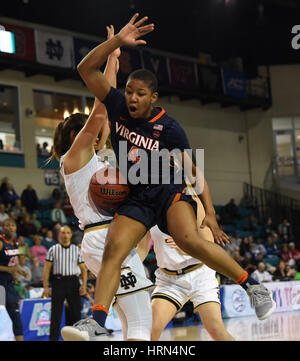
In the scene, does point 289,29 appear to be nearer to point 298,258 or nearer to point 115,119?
point 298,258

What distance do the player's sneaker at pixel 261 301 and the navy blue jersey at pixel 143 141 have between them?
934mm

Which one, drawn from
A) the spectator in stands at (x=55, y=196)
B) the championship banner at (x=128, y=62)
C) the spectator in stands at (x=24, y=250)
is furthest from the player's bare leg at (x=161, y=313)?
the championship banner at (x=128, y=62)

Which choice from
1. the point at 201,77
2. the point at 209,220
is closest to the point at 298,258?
the point at 201,77

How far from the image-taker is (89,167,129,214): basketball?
4.06 metres

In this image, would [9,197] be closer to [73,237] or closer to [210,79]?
[73,237]

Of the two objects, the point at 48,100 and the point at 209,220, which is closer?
the point at 209,220

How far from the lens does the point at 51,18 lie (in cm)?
2005

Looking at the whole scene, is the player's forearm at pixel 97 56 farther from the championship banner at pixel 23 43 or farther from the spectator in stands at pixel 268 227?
the spectator in stands at pixel 268 227

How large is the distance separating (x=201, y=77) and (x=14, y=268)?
51.4 ft

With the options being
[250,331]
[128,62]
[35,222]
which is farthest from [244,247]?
[250,331]

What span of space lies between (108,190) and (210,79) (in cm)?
1945

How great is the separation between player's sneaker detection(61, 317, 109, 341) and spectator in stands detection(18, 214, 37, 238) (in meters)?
11.7

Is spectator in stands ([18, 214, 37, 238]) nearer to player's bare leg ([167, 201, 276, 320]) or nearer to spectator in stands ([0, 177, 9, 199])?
spectator in stands ([0, 177, 9, 199])

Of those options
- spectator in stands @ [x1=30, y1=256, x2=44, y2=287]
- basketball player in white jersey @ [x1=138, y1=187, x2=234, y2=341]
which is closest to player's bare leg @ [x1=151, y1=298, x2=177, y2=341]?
basketball player in white jersey @ [x1=138, y1=187, x2=234, y2=341]
